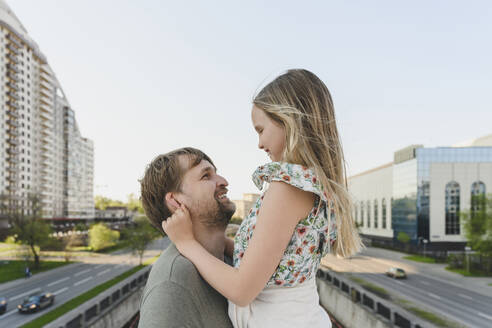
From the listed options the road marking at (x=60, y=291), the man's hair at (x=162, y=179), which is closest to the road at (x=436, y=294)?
the man's hair at (x=162, y=179)

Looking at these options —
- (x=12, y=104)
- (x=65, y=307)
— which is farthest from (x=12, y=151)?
(x=65, y=307)

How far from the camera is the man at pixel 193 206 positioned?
6.37ft

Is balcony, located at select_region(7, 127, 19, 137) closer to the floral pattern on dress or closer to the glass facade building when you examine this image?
the glass facade building

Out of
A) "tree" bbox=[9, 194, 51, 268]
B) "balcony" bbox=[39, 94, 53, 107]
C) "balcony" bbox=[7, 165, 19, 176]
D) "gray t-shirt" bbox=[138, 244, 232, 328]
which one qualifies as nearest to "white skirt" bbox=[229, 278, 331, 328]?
"gray t-shirt" bbox=[138, 244, 232, 328]

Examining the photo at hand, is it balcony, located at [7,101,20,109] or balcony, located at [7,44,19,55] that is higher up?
balcony, located at [7,44,19,55]

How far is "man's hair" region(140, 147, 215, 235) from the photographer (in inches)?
93.2

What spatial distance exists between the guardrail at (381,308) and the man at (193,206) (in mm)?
13697

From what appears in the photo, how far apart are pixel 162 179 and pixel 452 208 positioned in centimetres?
6931

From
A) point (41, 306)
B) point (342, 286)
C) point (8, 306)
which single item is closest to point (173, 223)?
point (342, 286)

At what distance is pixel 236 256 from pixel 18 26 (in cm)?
9994

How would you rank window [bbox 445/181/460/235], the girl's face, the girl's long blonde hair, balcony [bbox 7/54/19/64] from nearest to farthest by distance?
1. the girl's long blonde hair
2. the girl's face
3. window [bbox 445/181/460/235]
4. balcony [bbox 7/54/19/64]

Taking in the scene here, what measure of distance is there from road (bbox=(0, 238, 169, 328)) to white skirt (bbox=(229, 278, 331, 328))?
25.0 meters

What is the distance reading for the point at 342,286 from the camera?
24109 mm

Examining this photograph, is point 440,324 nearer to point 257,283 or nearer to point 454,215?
point 257,283
